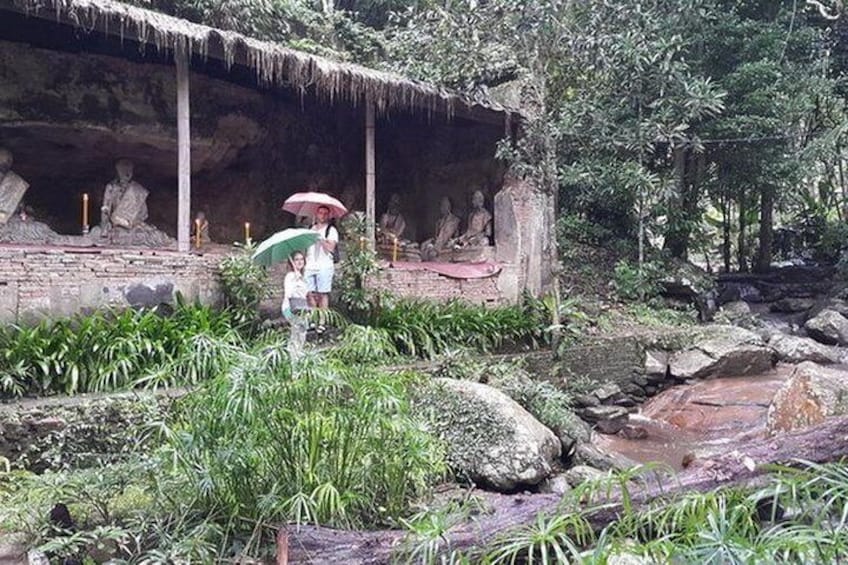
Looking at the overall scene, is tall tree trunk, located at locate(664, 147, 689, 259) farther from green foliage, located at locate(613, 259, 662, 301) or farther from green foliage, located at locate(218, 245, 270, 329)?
green foliage, located at locate(218, 245, 270, 329)

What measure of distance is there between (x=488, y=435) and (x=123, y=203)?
20.6 feet

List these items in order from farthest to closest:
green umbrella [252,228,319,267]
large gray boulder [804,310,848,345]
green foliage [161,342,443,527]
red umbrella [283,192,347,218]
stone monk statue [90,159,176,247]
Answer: large gray boulder [804,310,848,345], stone monk statue [90,159,176,247], red umbrella [283,192,347,218], green umbrella [252,228,319,267], green foliage [161,342,443,527]

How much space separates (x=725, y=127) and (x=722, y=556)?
34.9 feet

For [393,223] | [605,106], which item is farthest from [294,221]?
[605,106]

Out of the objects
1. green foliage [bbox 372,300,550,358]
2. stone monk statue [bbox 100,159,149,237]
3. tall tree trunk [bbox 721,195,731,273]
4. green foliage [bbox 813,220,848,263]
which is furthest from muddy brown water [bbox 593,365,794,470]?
tall tree trunk [bbox 721,195,731,273]

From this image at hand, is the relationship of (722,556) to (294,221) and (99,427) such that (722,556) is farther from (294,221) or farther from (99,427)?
Answer: (294,221)

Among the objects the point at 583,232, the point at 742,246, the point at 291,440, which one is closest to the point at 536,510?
the point at 291,440

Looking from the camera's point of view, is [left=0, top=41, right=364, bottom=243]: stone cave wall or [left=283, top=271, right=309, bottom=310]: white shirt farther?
[left=0, top=41, right=364, bottom=243]: stone cave wall

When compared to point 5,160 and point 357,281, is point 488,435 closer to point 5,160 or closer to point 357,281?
point 357,281

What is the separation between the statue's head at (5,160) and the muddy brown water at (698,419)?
7779 millimetres

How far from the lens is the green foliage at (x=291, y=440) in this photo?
369cm

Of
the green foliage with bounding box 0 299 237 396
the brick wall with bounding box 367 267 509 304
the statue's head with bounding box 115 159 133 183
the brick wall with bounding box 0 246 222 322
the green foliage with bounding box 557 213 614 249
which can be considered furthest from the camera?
the green foliage with bounding box 557 213 614 249

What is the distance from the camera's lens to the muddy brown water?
7178 mm

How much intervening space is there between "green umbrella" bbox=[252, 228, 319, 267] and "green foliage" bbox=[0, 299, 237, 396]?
0.82 meters
